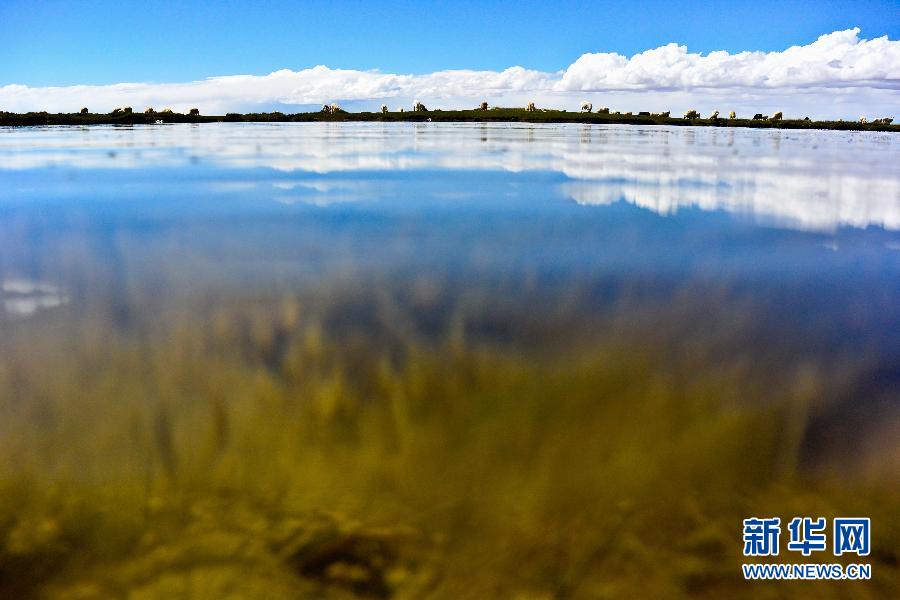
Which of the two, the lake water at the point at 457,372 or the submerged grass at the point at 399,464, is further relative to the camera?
the lake water at the point at 457,372

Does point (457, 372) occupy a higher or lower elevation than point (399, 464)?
higher

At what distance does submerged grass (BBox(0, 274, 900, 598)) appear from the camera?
15.1 ft

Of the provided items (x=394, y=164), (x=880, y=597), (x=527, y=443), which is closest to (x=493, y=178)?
(x=394, y=164)

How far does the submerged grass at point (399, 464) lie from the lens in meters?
4.62

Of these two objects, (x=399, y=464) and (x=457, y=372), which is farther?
(x=457, y=372)

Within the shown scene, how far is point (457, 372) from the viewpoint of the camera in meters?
7.54

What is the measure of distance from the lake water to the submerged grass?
3 cm

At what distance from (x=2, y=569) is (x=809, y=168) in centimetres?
4732

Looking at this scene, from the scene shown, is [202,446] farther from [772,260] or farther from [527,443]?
[772,260]

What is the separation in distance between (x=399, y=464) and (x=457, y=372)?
1.98 m

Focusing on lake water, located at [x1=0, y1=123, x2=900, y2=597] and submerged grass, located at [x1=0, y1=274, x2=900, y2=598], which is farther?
lake water, located at [x1=0, y1=123, x2=900, y2=597]

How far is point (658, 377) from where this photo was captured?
24.7ft

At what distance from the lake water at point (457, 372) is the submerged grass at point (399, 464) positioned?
34mm

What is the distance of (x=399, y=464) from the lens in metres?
5.79
